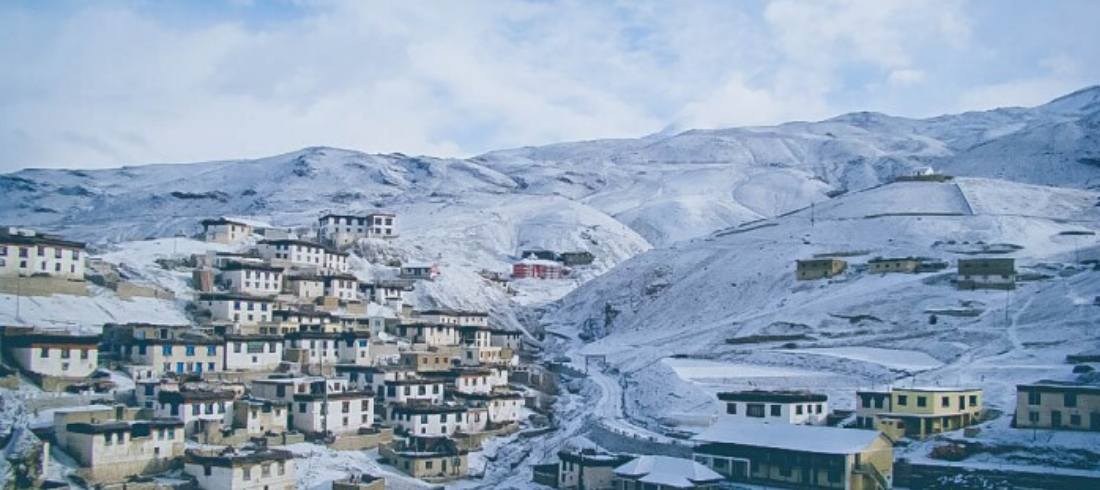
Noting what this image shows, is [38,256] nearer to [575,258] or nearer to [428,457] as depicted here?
[428,457]

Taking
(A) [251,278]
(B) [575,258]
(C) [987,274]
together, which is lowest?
(A) [251,278]

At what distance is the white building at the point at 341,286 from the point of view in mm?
83625

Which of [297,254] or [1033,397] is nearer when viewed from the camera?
[1033,397]

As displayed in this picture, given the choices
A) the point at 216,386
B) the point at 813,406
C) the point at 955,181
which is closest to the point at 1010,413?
the point at 813,406

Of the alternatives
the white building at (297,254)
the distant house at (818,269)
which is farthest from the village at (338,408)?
the distant house at (818,269)

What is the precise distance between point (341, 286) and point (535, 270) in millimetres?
51133

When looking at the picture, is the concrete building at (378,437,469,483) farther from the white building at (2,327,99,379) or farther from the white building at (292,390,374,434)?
the white building at (2,327,99,379)

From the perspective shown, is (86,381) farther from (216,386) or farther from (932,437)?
(932,437)

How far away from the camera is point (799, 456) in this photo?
169ft

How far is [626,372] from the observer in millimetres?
86375

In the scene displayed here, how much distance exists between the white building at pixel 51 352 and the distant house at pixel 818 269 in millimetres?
65973

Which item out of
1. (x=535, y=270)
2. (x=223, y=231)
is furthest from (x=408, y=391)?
(x=535, y=270)

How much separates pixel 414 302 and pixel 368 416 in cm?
3928

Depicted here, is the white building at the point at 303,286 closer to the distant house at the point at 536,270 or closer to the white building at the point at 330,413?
the white building at the point at 330,413
